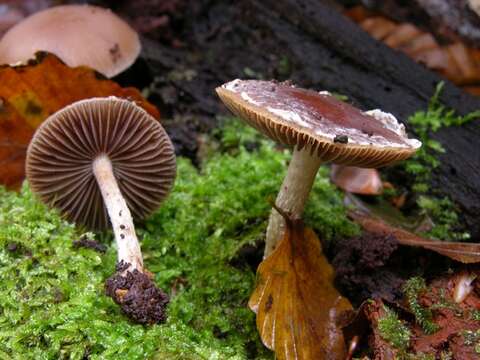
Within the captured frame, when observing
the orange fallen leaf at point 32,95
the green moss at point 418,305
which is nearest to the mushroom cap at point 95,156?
the orange fallen leaf at point 32,95

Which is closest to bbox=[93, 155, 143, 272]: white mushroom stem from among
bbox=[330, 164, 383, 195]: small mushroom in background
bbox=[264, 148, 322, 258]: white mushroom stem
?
bbox=[264, 148, 322, 258]: white mushroom stem

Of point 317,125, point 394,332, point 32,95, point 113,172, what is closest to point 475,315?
point 394,332

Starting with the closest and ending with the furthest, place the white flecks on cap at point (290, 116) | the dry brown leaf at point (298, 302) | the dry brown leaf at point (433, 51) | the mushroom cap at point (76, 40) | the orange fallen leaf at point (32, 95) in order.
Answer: the white flecks on cap at point (290, 116) < the dry brown leaf at point (298, 302) < the orange fallen leaf at point (32, 95) < the mushroom cap at point (76, 40) < the dry brown leaf at point (433, 51)

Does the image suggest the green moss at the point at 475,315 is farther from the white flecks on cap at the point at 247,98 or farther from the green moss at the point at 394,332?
the white flecks on cap at the point at 247,98

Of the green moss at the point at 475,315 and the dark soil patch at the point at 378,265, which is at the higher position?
the green moss at the point at 475,315

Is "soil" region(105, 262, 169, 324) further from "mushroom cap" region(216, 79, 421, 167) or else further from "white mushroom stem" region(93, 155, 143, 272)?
"mushroom cap" region(216, 79, 421, 167)

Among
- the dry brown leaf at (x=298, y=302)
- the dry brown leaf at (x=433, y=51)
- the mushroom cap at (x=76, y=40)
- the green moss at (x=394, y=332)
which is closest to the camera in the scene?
the green moss at (x=394, y=332)
